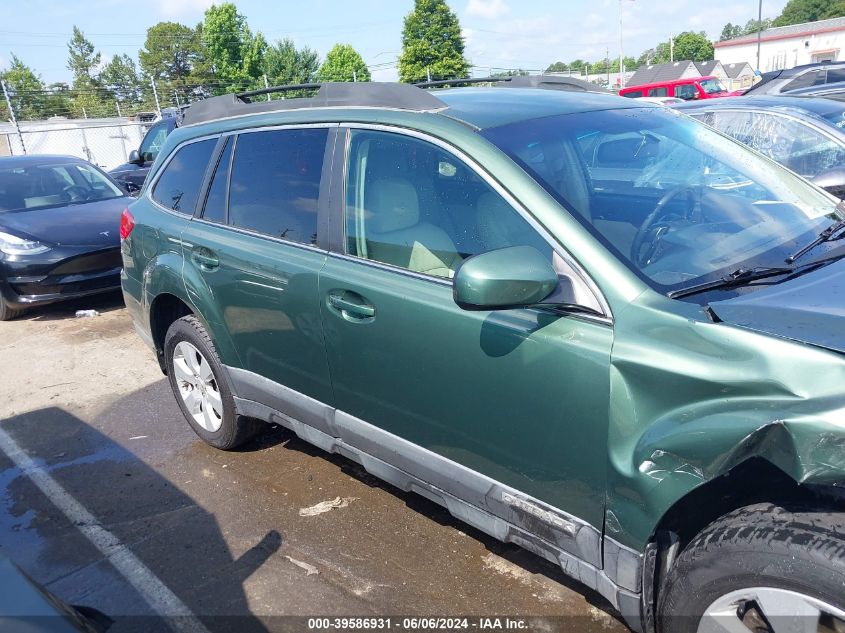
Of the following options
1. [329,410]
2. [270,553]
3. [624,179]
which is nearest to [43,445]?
[270,553]

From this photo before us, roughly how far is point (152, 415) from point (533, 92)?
3283 millimetres

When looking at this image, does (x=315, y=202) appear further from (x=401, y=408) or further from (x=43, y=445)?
(x=43, y=445)

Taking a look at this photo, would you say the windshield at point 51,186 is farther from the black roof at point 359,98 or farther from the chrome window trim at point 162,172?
the black roof at point 359,98

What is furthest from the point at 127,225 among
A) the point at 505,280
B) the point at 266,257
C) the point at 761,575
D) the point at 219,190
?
the point at 761,575

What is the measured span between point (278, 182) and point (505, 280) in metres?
1.61

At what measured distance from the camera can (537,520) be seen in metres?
2.38

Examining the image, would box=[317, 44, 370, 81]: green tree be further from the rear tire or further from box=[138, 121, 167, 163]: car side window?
the rear tire

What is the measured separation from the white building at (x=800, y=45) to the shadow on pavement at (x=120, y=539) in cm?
7657

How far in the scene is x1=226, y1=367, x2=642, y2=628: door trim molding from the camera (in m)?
2.21

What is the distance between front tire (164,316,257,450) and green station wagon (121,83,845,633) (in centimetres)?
23

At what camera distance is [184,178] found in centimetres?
411

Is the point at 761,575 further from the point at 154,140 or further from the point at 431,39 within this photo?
the point at 431,39

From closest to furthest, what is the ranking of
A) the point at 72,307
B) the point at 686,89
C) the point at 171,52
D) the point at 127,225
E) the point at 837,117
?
1. the point at 127,225
2. the point at 837,117
3. the point at 72,307
4. the point at 686,89
5. the point at 171,52

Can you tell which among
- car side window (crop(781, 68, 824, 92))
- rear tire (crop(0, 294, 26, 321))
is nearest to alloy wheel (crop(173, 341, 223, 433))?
rear tire (crop(0, 294, 26, 321))
